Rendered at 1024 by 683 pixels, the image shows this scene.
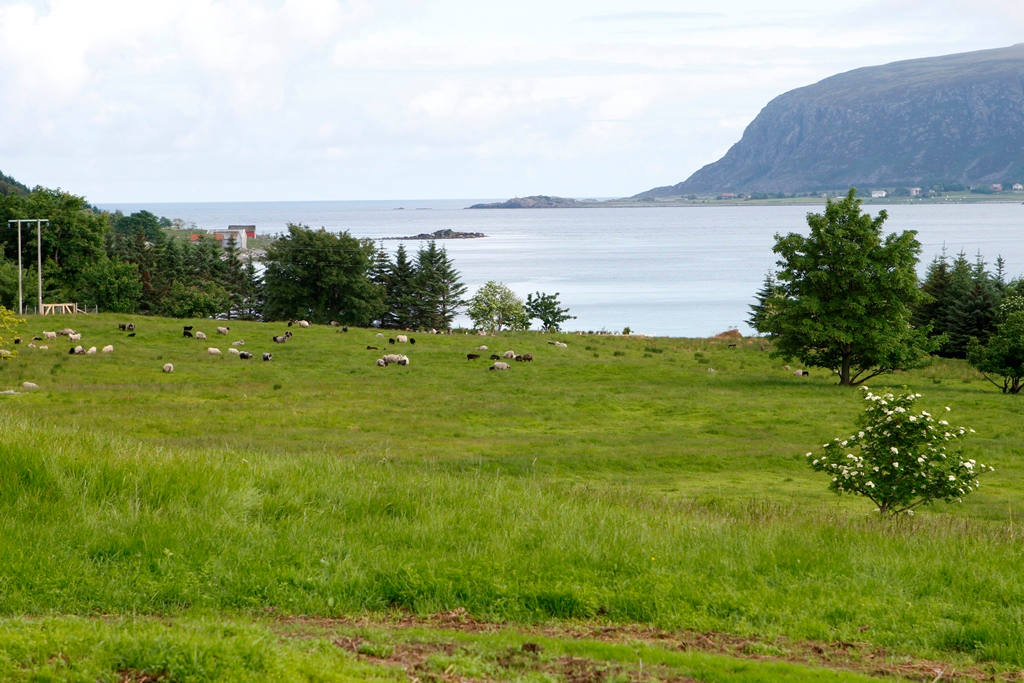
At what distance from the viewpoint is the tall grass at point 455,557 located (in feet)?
24.3

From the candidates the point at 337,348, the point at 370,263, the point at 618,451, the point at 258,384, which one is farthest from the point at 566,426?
the point at 370,263

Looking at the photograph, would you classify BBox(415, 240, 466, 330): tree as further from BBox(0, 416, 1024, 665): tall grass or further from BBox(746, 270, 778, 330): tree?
BBox(0, 416, 1024, 665): tall grass

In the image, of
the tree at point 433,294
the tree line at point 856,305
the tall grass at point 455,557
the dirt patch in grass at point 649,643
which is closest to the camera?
the dirt patch in grass at point 649,643

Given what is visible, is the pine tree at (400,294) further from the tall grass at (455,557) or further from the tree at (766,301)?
the tall grass at (455,557)

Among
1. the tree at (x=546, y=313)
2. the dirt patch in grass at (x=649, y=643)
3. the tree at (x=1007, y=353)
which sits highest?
the dirt patch in grass at (x=649, y=643)

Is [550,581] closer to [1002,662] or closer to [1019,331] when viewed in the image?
[1002,662]

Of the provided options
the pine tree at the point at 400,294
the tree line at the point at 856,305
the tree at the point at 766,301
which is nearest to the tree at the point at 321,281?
the pine tree at the point at 400,294

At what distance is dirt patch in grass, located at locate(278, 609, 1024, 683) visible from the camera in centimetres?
618

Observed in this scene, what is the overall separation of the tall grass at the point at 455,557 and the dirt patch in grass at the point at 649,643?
20 centimetres

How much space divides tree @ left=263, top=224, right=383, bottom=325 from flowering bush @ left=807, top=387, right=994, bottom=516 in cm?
7035

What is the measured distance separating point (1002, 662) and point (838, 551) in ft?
7.45

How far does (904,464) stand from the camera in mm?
14414

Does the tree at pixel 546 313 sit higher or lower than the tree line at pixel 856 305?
lower

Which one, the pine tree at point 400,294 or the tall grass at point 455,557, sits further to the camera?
the pine tree at point 400,294
